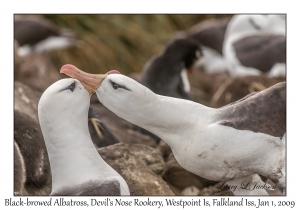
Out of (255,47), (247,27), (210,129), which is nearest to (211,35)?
(247,27)

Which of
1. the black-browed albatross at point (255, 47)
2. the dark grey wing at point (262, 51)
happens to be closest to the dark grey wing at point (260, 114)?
the black-browed albatross at point (255, 47)

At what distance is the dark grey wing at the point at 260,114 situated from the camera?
4895 mm

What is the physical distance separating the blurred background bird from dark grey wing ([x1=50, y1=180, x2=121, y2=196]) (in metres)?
0.73

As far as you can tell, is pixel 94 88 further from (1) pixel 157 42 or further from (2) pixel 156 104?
(1) pixel 157 42

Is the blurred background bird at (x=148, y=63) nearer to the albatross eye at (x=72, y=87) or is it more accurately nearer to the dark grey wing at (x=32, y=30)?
the dark grey wing at (x=32, y=30)

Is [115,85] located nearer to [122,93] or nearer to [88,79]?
[122,93]

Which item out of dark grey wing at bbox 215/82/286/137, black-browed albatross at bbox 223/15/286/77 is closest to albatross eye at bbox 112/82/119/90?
dark grey wing at bbox 215/82/286/137

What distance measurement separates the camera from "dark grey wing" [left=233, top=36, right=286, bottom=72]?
394 inches

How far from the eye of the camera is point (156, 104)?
475cm

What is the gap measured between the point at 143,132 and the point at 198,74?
228 inches

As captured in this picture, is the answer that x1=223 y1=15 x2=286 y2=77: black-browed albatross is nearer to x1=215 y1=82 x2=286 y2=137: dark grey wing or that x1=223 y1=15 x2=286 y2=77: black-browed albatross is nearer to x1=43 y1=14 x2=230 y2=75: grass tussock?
x1=43 y1=14 x2=230 y2=75: grass tussock

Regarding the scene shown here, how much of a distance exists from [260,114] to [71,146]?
1.32 m

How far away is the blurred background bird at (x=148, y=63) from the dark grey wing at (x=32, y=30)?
0.7 inches

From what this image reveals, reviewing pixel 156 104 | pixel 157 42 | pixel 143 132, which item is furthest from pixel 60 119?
pixel 157 42
